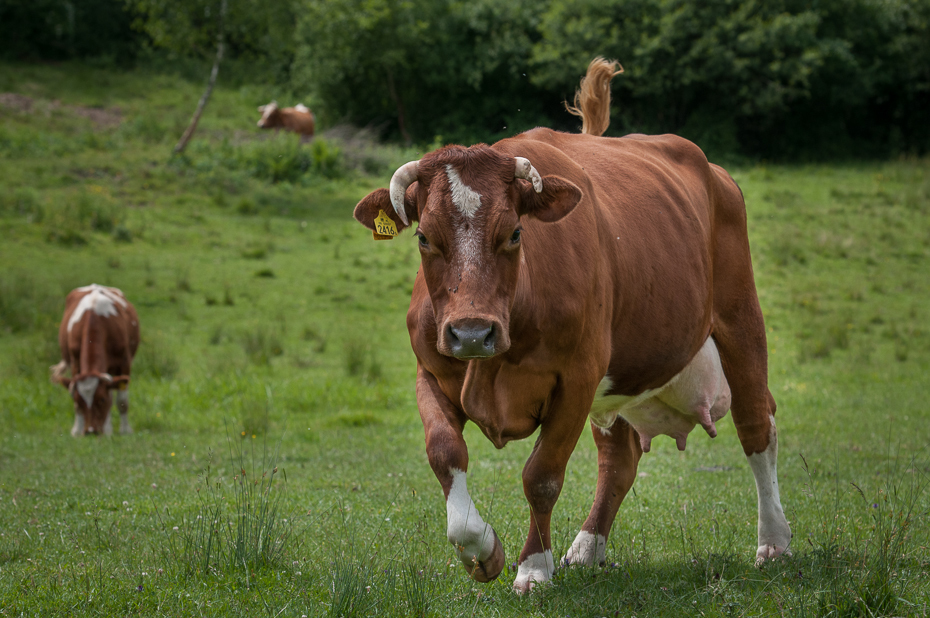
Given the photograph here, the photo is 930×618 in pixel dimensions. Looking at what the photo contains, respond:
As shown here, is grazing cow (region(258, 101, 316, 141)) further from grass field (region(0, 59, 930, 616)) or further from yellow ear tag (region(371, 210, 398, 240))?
yellow ear tag (region(371, 210, 398, 240))

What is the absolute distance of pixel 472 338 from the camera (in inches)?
139

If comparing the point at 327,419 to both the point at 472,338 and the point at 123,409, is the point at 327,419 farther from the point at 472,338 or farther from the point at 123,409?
the point at 472,338

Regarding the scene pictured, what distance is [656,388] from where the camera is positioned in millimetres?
5336

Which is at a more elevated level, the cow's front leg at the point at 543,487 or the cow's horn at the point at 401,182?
the cow's horn at the point at 401,182

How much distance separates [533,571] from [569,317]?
47.1 inches

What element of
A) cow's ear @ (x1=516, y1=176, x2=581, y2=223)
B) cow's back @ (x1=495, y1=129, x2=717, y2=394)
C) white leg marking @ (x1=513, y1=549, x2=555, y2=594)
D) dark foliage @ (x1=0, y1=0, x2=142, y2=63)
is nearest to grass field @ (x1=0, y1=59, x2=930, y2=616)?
white leg marking @ (x1=513, y1=549, x2=555, y2=594)

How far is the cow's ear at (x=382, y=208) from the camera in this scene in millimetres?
4156

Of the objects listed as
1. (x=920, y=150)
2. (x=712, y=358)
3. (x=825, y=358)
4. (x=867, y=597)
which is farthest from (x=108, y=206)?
(x=920, y=150)

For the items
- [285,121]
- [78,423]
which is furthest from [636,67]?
[78,423]

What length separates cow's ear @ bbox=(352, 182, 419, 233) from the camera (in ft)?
13.6

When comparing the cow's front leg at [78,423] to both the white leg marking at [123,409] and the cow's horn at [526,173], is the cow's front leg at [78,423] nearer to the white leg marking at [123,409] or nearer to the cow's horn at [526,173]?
the white leg marking at [123,409]

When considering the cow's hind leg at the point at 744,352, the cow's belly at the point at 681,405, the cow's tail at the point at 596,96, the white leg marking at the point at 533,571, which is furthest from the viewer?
the cow's tail at the point at 596,96

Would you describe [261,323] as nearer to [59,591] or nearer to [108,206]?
[108,206]

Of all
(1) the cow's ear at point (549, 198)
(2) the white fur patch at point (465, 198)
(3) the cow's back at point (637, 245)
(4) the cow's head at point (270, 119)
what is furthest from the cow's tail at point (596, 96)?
(4) the cow's head at point (270, 119)
